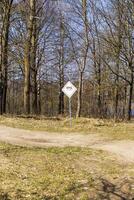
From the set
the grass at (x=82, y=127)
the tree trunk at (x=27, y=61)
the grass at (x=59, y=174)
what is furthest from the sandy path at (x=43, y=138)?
the tree trunk at (x=27, y=61)

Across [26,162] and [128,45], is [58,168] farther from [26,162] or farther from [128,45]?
[128,45]

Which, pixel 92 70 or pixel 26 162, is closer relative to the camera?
pixel 26 162

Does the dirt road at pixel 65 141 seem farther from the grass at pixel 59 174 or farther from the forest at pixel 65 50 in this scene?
the forest at pixel 65 50

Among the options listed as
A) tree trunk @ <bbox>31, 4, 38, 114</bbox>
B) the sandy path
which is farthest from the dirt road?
tree trunk @ <bbox>31, 4, 38, 114</bbox>

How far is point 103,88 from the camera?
143 feet

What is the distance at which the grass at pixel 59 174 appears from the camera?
10227mm

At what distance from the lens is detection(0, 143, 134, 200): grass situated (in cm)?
1023

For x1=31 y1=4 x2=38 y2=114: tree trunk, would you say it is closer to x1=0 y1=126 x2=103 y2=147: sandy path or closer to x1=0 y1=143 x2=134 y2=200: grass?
x1=0 y1=126 x2=103 y2=147: sandy path

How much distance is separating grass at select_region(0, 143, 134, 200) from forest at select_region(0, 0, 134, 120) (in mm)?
18177

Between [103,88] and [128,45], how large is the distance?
9798 mm

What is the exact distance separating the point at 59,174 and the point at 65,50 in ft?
126

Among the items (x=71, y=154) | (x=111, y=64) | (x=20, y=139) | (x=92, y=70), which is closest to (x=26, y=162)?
(x=71, y=154)

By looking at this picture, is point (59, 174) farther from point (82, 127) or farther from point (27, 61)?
point (27, 61)

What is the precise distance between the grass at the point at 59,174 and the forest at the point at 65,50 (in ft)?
59.6
